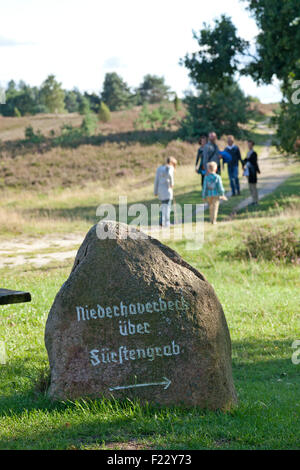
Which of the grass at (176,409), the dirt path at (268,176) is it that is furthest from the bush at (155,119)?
the grass at (176,409)

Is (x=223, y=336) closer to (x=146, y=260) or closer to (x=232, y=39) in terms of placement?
(x=146, y=260)

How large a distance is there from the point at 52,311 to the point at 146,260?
3.17 ft

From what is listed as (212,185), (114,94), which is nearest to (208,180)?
(212,185)

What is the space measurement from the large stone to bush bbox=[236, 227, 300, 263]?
951 cm

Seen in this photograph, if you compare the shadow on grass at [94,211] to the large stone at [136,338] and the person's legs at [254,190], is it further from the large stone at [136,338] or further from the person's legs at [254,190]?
the large stone at [136,338]

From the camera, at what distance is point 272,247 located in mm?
14648

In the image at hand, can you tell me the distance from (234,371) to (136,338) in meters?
2.74

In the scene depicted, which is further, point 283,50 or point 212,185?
point 283,50

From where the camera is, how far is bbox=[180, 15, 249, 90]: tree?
23.6 meters

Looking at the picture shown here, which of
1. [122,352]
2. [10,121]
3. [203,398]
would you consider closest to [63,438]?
[122,352]

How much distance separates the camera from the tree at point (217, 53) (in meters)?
23.6

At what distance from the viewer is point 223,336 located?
17.2 feet

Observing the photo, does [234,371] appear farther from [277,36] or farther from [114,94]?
[114,94]

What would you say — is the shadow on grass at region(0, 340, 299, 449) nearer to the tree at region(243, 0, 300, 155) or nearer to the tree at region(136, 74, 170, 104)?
the tree at region(243, 0, 300, 155)
